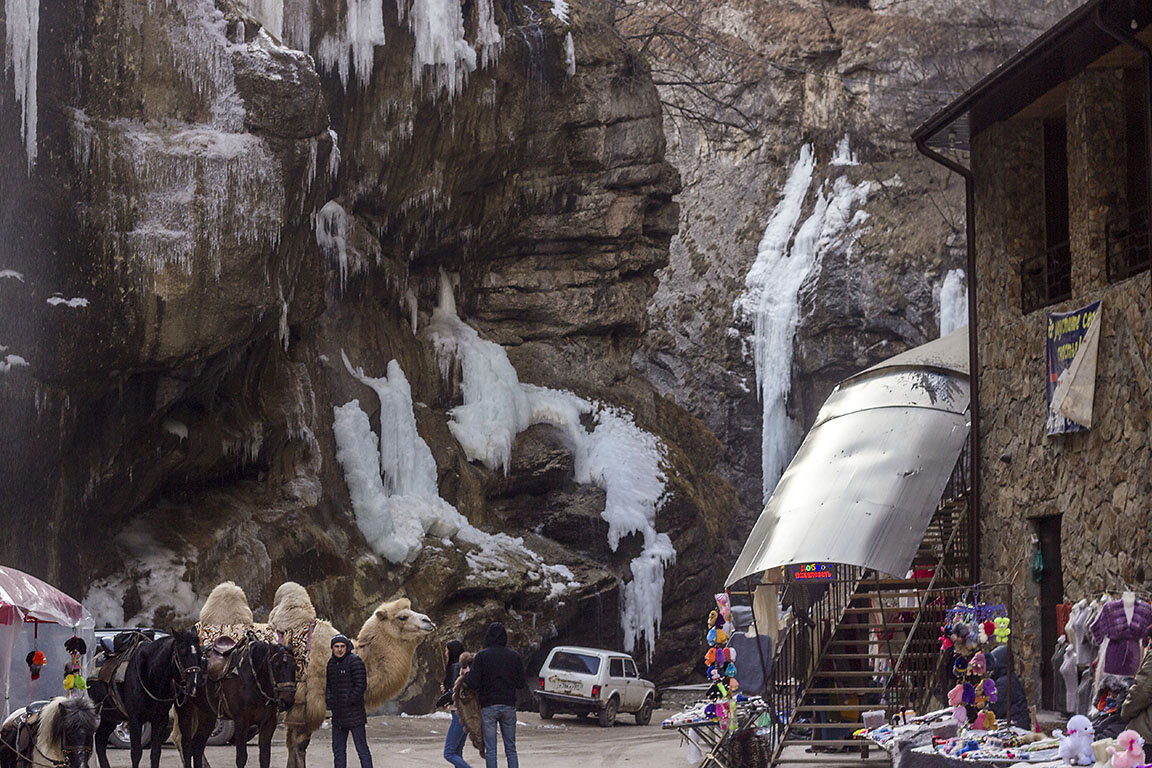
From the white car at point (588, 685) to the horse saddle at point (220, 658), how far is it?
11.7 metres

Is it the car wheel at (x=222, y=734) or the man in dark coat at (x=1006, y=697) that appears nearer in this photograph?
the man in dark coat at (x=1006, y=697)

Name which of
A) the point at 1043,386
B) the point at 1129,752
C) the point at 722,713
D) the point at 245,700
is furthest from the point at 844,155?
the point at 1129,752

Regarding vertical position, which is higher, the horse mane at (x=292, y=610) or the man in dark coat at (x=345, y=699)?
the horse mane at (x=292, y=610)

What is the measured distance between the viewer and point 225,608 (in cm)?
1645

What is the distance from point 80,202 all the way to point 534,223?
1487cm

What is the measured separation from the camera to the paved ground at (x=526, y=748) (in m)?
17.2

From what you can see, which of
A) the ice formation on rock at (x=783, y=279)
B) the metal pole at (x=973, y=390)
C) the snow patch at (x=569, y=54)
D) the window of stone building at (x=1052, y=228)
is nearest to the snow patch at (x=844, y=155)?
the ice formation on rock at (x=783, y=279)

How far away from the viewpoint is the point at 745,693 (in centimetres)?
1714

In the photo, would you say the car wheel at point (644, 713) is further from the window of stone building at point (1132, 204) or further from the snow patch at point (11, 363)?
the window of stone building at point (1132, 204)

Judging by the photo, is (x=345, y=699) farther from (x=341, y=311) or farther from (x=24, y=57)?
(x=341, y=311)

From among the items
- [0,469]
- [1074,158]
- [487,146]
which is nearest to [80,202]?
[0,469]

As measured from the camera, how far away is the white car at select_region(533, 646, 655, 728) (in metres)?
25.4

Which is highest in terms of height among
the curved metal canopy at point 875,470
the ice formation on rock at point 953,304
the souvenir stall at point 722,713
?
the ice formation on rock at point 953,304

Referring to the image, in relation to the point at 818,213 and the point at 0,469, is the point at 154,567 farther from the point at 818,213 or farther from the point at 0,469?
the point at 818,213
